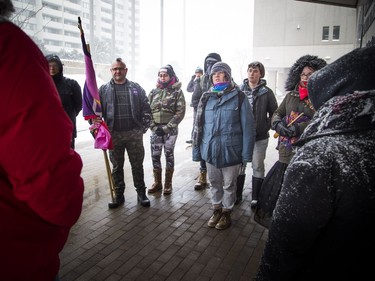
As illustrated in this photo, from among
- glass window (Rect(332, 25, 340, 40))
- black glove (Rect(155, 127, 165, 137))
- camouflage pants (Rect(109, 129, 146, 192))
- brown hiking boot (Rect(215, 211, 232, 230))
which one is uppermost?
glass window (Rect(332, 25, 340, 40))

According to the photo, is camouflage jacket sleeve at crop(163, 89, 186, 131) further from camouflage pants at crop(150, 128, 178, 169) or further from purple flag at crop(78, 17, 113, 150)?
purple flag at crop(78, 17, 113, 150)

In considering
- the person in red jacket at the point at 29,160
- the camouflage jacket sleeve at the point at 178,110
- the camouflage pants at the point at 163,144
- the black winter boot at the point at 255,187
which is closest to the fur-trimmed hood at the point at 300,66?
the black winter boot at the point at 255,187

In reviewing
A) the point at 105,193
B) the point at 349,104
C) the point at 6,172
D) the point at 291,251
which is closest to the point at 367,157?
the point at 349,104

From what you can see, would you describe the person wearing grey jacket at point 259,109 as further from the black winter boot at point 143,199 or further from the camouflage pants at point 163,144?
the black winter boot at point 143,199

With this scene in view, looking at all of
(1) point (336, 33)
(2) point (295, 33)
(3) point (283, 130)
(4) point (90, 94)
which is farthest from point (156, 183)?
(2) point (295, 33)

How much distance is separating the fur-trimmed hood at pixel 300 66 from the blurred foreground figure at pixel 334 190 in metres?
2.66

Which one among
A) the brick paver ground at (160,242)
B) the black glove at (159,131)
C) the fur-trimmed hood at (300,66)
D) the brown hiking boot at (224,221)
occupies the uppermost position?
the fur-trimmed hood at (300,66)

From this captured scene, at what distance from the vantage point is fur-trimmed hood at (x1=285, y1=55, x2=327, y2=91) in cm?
366

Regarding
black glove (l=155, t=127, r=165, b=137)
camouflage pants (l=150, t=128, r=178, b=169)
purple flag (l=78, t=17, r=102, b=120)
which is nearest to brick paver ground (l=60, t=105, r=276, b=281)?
camouflage pants (l=150, t=128, r=178, b=169)

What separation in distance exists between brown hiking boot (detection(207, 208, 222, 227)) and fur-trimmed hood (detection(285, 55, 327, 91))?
6.34 feet

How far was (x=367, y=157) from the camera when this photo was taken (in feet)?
3.60

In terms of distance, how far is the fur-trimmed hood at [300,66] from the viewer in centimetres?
366

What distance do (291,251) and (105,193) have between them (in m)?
4.36

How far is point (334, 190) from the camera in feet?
3.71
